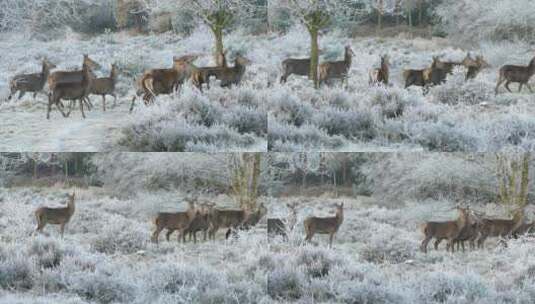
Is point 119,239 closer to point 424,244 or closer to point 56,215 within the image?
point 56,215

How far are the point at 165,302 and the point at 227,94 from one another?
71.6 inches

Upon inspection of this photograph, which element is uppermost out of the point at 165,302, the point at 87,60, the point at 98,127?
the point at 87,60

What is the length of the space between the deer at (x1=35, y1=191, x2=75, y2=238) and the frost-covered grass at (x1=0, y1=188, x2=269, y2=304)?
46 mm

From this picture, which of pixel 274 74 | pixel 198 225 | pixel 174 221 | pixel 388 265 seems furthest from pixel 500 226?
pixel 174 221

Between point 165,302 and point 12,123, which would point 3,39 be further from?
point 165,302

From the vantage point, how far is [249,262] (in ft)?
27.4

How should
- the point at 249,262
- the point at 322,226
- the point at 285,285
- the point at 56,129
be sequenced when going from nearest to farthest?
the point at 56,129
the point at 285,285
the point at 249,262
the point at 322,226

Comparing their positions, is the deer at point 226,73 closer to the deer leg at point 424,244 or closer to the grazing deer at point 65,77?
the grazing deer at point 65,77

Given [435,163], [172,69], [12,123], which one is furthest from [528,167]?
[12,123]

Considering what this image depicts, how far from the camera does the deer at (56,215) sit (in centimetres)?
846

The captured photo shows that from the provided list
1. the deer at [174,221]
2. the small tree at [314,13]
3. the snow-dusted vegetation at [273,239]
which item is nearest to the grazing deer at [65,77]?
the snow-dusted vegetation at [273,239]

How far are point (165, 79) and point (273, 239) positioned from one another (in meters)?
1.65

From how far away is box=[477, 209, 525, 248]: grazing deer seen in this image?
838 centimetres

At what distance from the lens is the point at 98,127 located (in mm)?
8148
